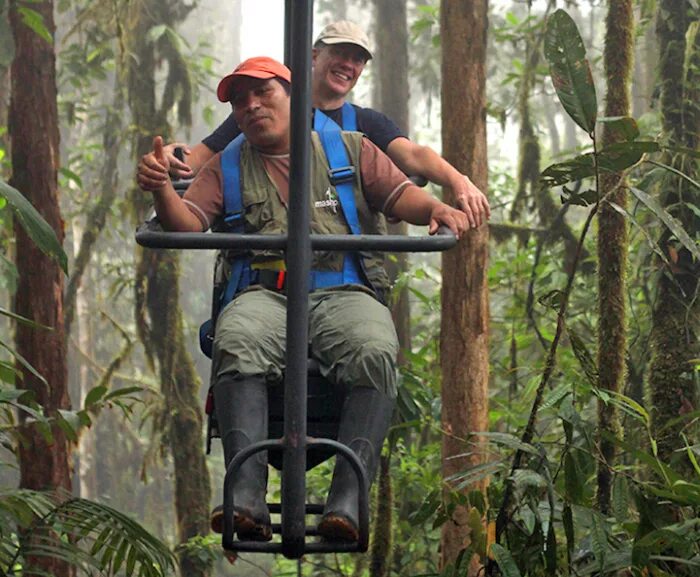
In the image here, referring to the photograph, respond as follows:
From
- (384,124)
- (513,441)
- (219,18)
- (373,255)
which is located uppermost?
(219,18)

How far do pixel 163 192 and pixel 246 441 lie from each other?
0.68m

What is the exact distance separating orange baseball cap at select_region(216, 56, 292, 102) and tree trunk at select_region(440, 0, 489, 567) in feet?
7.28

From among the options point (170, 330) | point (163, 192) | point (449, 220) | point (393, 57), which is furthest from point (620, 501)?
point (393, 57)

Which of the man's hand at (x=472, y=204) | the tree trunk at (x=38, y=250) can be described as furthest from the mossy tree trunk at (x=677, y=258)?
the tree trunk at (x=38, y=250)

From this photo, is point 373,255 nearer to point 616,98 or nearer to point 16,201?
point 16,201

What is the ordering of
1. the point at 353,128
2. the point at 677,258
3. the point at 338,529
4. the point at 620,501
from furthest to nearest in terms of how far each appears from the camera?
1. the point at 677,258
2. the point at 353,128
3. the point at 620,501
4. the point at 338,529

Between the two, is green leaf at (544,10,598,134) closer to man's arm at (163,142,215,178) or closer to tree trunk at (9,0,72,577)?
man's arm at (163,142,215,178)

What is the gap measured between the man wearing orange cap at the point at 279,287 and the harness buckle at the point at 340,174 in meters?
0.01

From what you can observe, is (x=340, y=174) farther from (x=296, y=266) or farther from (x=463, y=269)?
(x=463, y=269)

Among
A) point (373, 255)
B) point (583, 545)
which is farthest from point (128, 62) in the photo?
point (583, 545)

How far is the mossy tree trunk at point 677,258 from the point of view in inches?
165

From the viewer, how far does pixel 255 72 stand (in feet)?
9.84

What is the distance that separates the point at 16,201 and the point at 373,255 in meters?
0.98

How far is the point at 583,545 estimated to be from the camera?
3.01 meters
